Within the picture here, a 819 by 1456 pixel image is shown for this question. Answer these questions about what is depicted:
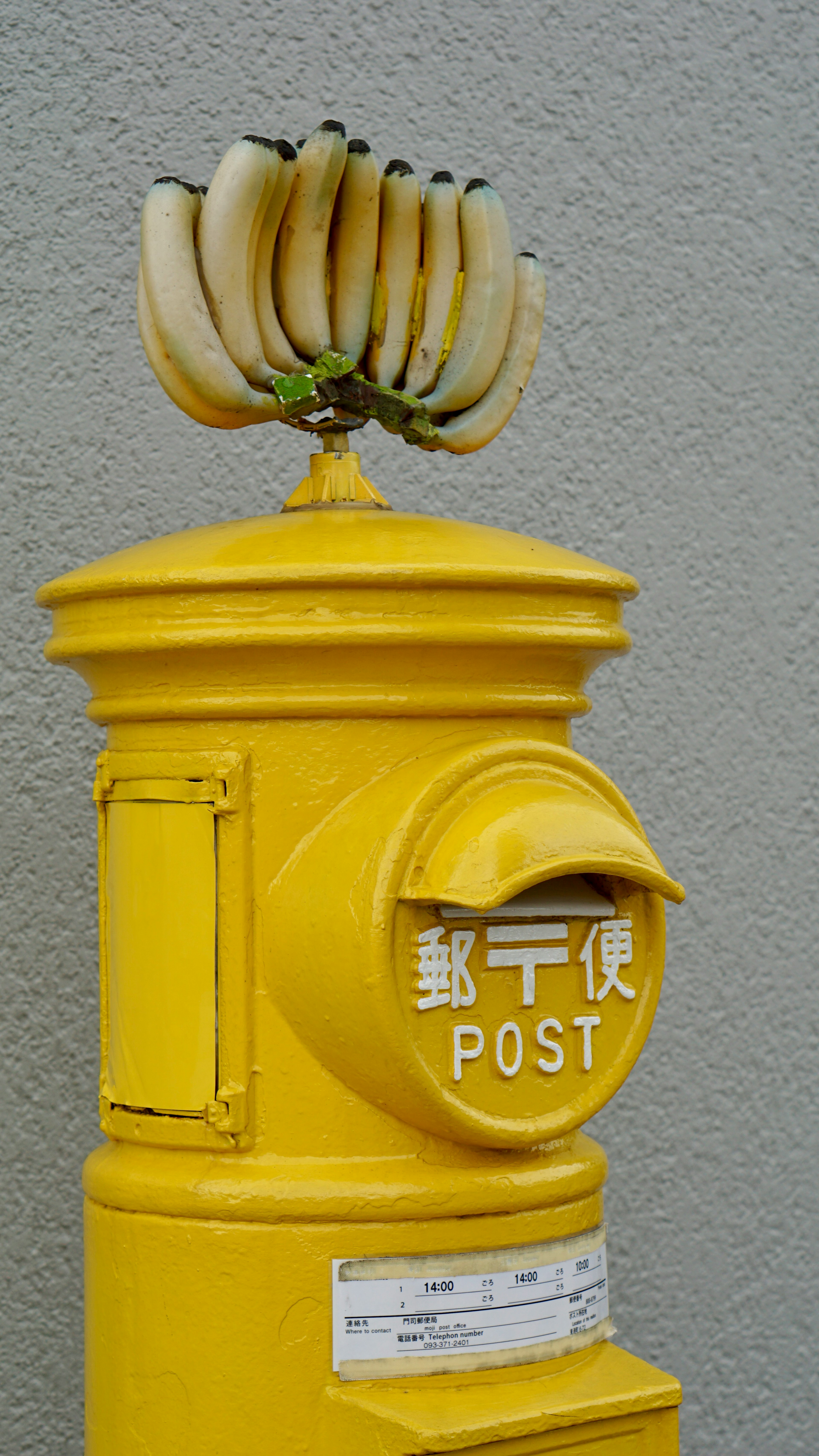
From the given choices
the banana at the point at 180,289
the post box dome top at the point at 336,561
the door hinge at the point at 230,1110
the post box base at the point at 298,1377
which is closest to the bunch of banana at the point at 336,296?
the banana at the point at 180,289

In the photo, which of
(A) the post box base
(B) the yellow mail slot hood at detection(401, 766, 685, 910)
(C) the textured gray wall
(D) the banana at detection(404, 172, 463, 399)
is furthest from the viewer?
(C) the textured gray wall

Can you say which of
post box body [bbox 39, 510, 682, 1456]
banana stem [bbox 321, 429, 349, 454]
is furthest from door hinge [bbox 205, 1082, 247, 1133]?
banana stem [bbox 321, 429, 349, 454]

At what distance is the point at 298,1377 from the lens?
1438mm

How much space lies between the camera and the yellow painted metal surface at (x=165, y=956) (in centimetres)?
149

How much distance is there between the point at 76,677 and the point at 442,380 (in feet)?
2.93

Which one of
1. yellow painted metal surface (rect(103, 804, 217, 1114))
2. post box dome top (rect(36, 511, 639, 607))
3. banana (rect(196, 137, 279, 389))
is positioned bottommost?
yellow painted metal surface (rect(103, 804, 217, 1114))

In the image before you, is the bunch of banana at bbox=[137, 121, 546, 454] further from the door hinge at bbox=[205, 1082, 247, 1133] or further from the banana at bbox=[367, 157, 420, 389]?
the door hinge at bbox=[205, 1082, 247, 1133]

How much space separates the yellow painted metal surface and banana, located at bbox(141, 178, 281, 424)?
1.50ft

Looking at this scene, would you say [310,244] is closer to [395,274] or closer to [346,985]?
[395,274]

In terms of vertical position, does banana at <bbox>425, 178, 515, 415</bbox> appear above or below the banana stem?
above

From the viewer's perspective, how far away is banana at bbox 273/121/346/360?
1537mm

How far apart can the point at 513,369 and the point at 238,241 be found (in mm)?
376

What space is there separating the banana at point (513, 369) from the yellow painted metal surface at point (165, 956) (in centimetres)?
55

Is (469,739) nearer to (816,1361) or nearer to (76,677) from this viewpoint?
(76,677)
